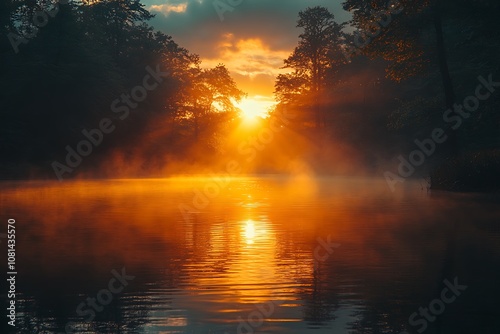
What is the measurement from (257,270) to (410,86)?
7721cm

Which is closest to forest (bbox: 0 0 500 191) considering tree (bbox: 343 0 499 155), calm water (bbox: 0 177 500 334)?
tree (bbox: 343 0 499 155)

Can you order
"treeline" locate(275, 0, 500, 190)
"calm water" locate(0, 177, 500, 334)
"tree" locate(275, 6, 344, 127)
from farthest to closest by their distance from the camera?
"tree" locate(275, 6, 344, 127) < "treeline" locate(275, 0, 500, 190) < "calm water" locate(0, 177, 500, 334)

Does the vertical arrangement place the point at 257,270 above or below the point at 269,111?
below

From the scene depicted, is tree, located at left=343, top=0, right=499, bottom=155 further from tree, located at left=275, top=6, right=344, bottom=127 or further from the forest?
tree, located at left=275, top=6, right=344, bottom=127

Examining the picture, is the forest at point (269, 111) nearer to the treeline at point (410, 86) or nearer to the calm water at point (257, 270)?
the treeline at point (410, 86)

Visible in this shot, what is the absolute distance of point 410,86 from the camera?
8788 centimetres

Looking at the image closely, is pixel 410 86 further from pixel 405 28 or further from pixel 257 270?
pixel 257 270

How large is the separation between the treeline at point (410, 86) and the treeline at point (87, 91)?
1862 cm

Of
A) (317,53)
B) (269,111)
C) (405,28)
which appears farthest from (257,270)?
(269,111)

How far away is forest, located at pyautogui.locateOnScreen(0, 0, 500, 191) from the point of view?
145 feet

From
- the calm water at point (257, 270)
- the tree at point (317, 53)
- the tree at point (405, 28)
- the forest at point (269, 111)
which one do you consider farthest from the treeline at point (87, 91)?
the calm water at point (257, 270)

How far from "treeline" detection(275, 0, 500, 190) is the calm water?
53.6 ft

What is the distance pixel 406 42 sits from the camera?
4409 centimetres

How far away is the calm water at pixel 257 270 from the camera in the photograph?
948 centimetres
